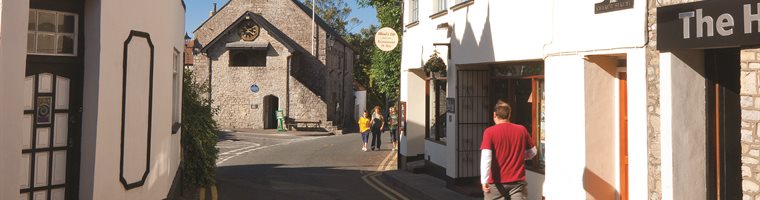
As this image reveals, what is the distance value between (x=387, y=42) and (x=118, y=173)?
28.5ft

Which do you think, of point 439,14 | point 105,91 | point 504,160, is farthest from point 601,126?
point 105,91

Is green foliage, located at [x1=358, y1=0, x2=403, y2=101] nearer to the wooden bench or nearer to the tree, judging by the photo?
the wooden bench

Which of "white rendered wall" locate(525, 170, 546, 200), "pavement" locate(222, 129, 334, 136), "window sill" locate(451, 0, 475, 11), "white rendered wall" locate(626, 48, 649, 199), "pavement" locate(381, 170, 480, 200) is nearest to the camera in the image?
"white rendered wall" locate(626, 48, 649, 199)

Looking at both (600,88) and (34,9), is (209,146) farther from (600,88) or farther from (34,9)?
(600,88)

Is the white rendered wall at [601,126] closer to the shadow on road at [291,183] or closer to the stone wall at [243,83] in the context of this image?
the shadow on road at [291,183]

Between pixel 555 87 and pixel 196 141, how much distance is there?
23.0 feet

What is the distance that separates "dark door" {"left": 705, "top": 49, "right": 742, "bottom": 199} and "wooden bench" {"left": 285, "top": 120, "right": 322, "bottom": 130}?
1192 inches

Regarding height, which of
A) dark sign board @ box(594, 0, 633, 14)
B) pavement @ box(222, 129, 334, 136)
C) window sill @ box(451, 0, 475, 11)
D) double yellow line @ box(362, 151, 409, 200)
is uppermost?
window sill @ box(451, 0, 475, 11)

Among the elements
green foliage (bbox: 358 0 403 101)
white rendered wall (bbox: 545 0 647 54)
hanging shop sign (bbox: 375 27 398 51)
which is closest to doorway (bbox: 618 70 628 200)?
white rendered wall (bbox: 545 0 647 54)

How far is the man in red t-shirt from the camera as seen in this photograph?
19.8 ft

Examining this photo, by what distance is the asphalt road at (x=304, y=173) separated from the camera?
10406mm

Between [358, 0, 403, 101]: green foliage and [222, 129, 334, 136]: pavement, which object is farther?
[222, 129, 334, 136]: pavement

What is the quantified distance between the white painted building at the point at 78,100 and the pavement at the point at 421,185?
5.27 metres

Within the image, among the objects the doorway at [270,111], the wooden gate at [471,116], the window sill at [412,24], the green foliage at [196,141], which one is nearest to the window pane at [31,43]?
the green foliage at [196,141]
